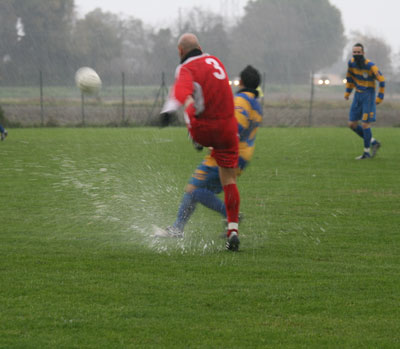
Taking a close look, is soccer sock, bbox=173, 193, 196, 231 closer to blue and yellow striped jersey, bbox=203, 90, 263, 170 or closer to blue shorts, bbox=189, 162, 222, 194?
blue shorts, bbox=189, 162, 222, 194

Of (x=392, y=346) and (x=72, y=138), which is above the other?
(x=392, y=346)

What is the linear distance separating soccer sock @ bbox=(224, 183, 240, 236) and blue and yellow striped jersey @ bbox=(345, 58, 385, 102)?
8528mm

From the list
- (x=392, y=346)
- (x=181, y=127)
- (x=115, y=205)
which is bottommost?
(x=181, y=127)

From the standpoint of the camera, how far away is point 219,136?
5.44m

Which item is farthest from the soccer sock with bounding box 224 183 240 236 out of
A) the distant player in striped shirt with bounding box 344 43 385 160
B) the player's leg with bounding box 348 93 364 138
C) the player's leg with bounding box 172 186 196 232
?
the player's leg with bounding box 348 93 364 138

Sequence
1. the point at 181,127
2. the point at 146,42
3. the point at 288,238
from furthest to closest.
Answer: the point at 146,42
the point at 181,127
the point at 288,238

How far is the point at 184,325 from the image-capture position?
3773mm

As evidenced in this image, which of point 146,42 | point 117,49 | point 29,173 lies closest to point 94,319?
point 29,173

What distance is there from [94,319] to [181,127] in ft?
76.7

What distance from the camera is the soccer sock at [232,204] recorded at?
5.65 meters

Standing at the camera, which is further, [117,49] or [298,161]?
[117,49]

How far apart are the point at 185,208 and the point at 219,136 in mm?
903

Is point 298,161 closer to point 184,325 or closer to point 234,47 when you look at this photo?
point 184,325

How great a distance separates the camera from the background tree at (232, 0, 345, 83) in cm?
7806
